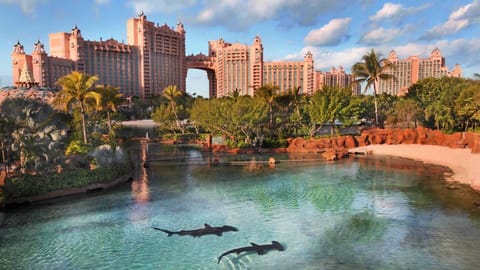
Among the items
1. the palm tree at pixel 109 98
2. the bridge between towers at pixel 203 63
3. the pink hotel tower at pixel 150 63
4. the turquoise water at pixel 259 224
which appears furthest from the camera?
the bridge between towers at pixel 203 63

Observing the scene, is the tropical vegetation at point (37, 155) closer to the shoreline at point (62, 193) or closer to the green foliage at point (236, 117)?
the shoreline at point (62, 193)

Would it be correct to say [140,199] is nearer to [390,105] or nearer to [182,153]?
[182,153]

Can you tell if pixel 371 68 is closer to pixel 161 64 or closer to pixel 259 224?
pixel 259 224

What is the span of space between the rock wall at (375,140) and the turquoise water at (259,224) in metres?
11.4

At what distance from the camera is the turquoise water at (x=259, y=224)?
43.0ft

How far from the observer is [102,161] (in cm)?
2386

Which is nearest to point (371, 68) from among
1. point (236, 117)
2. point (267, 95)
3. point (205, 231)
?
point (267, 95)

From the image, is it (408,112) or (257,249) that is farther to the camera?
(408,112)

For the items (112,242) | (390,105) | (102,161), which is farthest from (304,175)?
(390,105)

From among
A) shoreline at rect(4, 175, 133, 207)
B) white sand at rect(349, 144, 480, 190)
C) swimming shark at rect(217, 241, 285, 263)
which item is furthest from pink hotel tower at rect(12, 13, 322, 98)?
swimming shark at rect(217, 241, 285, 263)

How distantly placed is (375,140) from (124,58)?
110628 mm

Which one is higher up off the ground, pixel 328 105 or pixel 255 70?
pixel 255 70

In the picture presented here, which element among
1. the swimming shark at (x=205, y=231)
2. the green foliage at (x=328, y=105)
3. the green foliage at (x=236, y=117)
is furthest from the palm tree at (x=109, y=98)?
the swimming shark at (x=205, y=231)

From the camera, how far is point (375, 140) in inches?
1606
